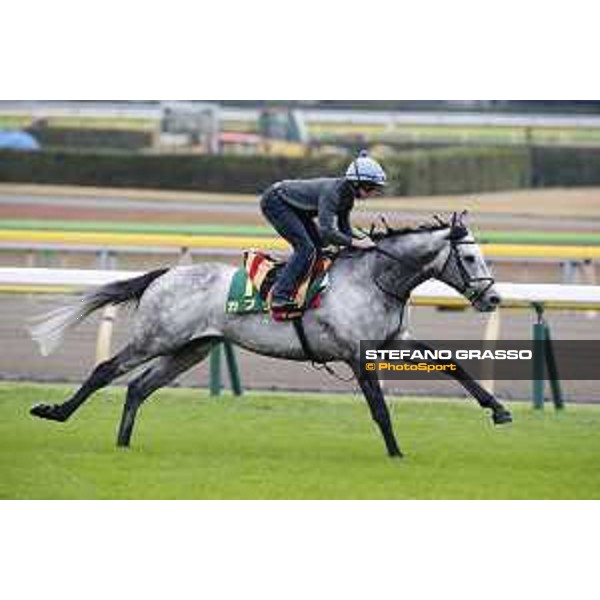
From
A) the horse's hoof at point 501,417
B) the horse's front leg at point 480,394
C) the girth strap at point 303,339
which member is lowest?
the horse's hoof at point 501,417

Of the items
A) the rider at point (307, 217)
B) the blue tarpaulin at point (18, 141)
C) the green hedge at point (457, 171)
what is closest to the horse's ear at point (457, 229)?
the rider at point (307, 217)

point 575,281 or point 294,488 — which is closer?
point 294,488

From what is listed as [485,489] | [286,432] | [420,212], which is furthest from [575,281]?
[485,489]

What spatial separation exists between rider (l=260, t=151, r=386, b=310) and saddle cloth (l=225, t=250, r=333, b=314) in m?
0.06

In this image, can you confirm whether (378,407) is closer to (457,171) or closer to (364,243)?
(364,243)

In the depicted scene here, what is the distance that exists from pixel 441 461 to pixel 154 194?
12.9m

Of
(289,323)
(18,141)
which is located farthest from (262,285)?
(18,141)

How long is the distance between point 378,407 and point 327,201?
94 cm

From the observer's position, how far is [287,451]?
29.3 feet

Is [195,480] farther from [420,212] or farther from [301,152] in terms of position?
[301,152]

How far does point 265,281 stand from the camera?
884 cm

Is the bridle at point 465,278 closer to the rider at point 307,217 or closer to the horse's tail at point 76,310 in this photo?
the rider at point 307,217

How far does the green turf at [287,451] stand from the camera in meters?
7.88

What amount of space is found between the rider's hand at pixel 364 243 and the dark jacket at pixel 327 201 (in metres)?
0.08
